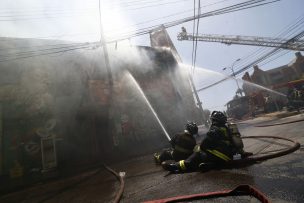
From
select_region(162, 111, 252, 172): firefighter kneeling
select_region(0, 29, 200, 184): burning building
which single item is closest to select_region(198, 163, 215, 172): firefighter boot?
select_region(162, 111, 252, 172): firefighter kneeling

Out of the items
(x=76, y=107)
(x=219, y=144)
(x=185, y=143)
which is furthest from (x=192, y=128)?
(x=76, y=107)

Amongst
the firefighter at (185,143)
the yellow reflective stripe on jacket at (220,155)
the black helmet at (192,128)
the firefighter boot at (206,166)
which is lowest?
the firefighter boot at (206,166)

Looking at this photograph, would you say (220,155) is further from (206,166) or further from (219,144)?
(206,166)

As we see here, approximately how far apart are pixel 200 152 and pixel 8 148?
991 centimetres

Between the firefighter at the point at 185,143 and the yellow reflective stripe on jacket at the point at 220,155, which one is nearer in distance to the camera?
the yellow reflective stripe on jacket at the point at 220,155

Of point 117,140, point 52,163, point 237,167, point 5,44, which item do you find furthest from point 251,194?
point 5,44

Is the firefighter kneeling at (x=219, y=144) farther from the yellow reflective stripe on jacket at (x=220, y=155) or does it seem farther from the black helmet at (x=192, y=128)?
the black helmet at (x=192, y=128)

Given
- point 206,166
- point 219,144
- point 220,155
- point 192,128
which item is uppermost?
point 192,128

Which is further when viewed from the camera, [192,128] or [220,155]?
[192,128]

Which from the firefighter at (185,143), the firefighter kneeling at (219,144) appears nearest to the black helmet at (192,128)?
the firefighter at (185,143)

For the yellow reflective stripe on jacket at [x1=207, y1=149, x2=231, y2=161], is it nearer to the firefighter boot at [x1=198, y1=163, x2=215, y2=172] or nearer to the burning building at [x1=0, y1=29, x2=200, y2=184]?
the firefighter boot at [x1=198, y1=163, x2=215, y2=172]

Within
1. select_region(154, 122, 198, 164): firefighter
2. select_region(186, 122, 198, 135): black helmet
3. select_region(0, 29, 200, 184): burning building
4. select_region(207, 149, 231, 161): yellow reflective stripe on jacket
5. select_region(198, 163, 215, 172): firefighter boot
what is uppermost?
select_region(0, 29, 200, 184): burning building

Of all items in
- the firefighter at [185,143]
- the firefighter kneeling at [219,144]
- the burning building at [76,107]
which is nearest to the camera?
the firefighter kneeling at [219,144]

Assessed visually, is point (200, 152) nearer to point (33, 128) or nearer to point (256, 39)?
point (33, 128)
